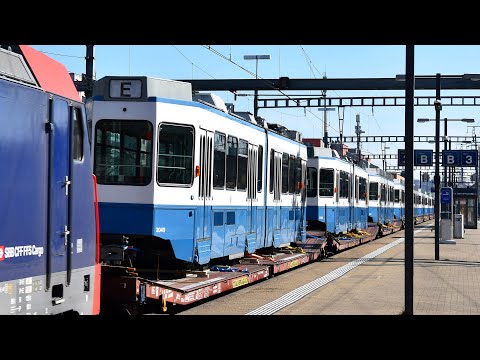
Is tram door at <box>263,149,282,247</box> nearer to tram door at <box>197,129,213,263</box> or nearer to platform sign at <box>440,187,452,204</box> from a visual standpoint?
tram door at <box>197,129,213,263</box>

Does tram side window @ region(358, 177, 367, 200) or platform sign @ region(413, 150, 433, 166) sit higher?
platform sign @ region(413, 150, 433, 166)

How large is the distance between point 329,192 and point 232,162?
49.1 ft

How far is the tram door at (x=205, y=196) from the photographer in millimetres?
14250

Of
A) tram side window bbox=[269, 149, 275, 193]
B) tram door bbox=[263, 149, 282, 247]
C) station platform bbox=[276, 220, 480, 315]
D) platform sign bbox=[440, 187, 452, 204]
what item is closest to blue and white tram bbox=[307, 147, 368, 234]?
station platform bbox=[276, 220, 480, 315]

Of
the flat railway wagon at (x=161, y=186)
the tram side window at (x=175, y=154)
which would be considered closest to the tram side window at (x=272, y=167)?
the flat railway wagon at (x=161, y=186)

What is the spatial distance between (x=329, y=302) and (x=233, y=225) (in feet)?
7.89

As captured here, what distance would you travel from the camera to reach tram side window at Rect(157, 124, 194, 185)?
13359 millimetres

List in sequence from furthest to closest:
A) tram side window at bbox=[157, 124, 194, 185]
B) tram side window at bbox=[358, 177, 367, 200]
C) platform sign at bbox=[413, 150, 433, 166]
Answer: tram side window at bbox=[358, 177, 367, 200], platform sign at bbox=[413, 150, 433, 166], tram side window at bbox=[157, 124, 194, 185]

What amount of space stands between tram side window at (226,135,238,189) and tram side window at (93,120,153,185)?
3.03 metres

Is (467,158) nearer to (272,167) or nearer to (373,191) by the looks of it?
(373,191)

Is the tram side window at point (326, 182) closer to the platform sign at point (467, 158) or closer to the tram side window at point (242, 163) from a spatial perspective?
the platform sign at point (467, 158)

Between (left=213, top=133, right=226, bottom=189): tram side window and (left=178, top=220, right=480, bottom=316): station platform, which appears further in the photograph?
(left=213, top=133, right=226, bottom=189): tram side window

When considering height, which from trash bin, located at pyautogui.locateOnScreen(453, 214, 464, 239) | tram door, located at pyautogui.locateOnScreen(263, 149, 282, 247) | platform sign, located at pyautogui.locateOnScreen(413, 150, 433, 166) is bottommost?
trash bin, located at pyautogui.locateOnScreen(453, 214, 464, 239)
